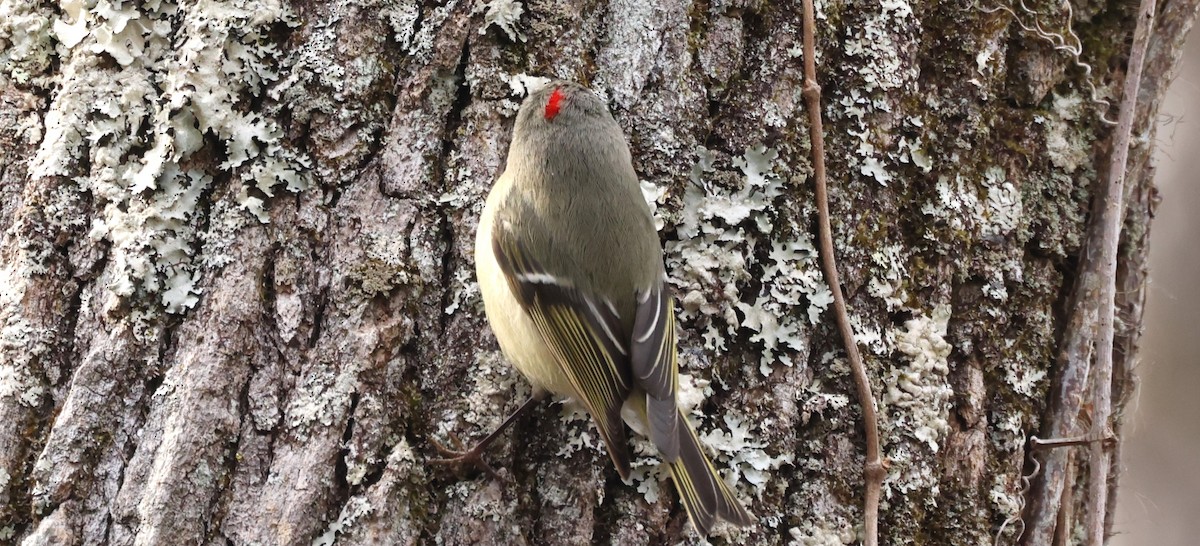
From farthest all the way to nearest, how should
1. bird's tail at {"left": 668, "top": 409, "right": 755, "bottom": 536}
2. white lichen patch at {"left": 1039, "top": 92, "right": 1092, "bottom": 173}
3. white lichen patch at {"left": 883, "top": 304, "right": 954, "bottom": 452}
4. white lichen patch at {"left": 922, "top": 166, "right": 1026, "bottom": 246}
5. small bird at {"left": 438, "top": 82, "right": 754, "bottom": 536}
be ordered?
white lichen patch at {"left": 1039, "top": 92, "right": 1092, "bottom": 173}, white lichen patch at {"left": 922, "top": 166, "right": 1026, "bottom": 246}, white lichen patch at {"left": 883, "top": 304, "right": 954, "bottom": 452}, small bird at {"left": 438, "top": 82, "right": 754, "bottom": 536}, bird's tail at {"left": 668, "top": 409, "right": 755, "bottom": 536}

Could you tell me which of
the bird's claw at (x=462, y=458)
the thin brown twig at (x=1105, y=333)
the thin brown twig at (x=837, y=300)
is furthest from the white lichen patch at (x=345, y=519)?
the thin brown twig at (x=1105, y=333)

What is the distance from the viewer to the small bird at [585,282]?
2070 millimetres

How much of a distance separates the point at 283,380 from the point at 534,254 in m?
0.71

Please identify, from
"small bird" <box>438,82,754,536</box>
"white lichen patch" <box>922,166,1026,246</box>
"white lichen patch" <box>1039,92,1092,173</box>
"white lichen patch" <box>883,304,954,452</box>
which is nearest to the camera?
"small bird" <box>438,82,754,536</box>

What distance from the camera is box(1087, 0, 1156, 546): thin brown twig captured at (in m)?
2.37

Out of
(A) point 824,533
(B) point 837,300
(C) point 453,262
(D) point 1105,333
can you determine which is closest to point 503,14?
(C) point 453,262

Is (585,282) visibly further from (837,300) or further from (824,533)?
(824,533)

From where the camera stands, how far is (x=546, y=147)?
242 cm

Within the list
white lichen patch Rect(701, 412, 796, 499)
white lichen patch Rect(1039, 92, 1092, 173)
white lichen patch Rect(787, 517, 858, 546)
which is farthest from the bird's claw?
white lichen patch Rect(1039, 92, 1092, 173)

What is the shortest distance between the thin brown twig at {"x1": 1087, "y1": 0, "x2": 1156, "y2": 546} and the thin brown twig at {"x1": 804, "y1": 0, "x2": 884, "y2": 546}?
0.64 metres

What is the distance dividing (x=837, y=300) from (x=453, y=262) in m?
0.89

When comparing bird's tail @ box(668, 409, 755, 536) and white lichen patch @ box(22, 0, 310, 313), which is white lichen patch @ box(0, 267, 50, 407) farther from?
bird's tail @ box(668, 409, 755, 536)

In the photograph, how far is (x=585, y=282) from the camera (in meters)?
2.43

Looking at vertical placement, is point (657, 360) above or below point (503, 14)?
below
